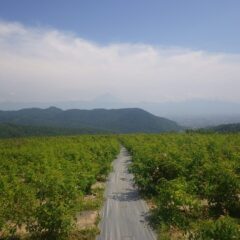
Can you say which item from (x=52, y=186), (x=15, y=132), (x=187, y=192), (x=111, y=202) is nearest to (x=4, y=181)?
(x=111, y=202)

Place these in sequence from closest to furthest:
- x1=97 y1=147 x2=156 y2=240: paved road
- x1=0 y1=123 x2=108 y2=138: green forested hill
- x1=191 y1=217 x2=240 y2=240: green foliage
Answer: x1=191 y1=217 x2=240 y2=240: green foliage → x1=97 y1=147 x2=156 y2=240: paved road → x1=0 y1=123 x2=108 y2=138: green forested hill

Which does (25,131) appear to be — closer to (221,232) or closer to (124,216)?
(124,216)

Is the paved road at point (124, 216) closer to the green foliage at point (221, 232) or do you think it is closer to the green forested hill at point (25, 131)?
the green foliage at point (221, 232)

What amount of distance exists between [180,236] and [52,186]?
618 cm

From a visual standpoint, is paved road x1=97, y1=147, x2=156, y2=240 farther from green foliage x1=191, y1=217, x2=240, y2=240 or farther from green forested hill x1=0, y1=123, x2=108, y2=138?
green forested hill x1=0, y1=123, x2=108, y2=138

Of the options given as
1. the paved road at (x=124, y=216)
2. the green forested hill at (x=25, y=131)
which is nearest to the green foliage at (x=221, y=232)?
the paved road at (x=124, y=216)

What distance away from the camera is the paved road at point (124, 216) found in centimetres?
1611

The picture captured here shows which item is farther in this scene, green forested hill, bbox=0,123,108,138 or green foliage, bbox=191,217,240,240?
green forested hill, bbox=0,123,108,138

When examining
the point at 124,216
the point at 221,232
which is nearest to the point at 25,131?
the point at 124,216

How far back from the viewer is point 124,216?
1916cm

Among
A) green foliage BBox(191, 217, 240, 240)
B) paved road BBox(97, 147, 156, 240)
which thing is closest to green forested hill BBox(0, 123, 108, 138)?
paved road BBox(97, 147, 156, 240)

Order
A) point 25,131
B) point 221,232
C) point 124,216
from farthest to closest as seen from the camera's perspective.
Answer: point 25,131 → point 124,216 → point 221,232

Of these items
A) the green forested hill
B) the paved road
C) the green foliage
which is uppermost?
the green foliage

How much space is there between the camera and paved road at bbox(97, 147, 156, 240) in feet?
52.9
